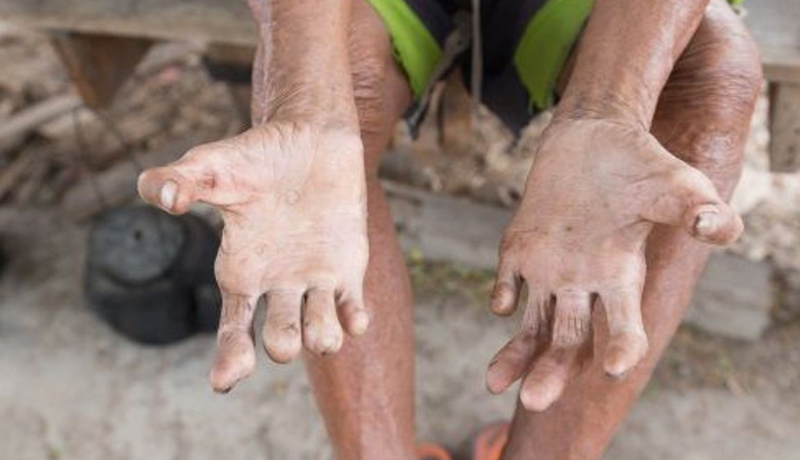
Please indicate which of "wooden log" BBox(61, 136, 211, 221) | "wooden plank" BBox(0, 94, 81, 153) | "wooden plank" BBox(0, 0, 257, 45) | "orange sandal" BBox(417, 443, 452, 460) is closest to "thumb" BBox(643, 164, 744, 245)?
"orange sandal" BBox(417, 443, 452, 460)

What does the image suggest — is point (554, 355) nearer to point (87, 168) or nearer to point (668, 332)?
point (668, 332)

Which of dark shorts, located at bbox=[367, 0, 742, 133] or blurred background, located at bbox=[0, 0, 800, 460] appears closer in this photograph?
dark shorts, located at bbox=[367, 0, 742, 133]

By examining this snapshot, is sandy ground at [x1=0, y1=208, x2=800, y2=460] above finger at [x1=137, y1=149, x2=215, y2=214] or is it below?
below

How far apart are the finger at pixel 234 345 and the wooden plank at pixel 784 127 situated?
1.29m

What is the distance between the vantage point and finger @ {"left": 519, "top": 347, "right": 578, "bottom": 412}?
118 centimetres

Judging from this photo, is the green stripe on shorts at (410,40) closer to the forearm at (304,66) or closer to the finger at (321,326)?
the forearm at (304,66)

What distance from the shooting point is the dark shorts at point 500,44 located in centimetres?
168

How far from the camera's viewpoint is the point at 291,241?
1.27 metres

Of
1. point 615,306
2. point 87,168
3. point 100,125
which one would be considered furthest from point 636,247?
point 100,125

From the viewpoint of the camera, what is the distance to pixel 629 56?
1405mm

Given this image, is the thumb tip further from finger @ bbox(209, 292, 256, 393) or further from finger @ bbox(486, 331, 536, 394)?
finger @ bbox(209, 292, 256, 393)

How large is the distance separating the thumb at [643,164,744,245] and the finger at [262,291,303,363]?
20.1 inches

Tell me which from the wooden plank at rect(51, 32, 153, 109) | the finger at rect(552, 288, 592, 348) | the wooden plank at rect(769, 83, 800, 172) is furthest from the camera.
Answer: the wooden plank at rect(51, 32, 153, 109)

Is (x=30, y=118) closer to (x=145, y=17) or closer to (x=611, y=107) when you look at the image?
(x=145, y=17)
